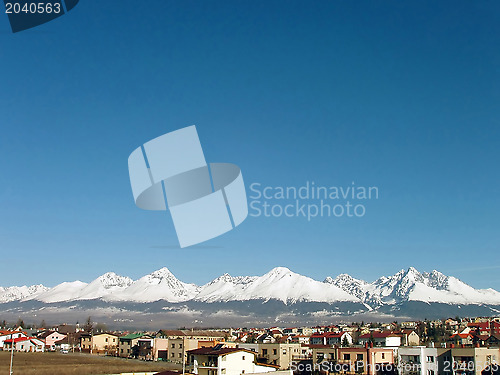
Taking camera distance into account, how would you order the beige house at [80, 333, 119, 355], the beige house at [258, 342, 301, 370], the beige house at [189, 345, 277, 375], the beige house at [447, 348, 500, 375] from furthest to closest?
the beige house at [80, 333, 119, 355] → the beige house at [258, 342, 301, 370] → the beige house at [447, 348, 500, 375] → the beige house at [189, 345, 277, 375]

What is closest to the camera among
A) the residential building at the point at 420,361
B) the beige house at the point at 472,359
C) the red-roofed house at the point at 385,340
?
the beige house at the point at 472,359

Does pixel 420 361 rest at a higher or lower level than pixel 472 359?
lower

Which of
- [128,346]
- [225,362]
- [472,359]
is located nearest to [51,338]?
[128,346]

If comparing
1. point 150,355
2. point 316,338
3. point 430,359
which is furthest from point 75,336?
point 430,359

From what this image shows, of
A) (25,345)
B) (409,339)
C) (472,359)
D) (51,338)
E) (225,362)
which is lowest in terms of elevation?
(51,338)

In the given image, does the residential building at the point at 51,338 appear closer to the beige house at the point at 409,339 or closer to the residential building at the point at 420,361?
the beige house at the point at 409,339

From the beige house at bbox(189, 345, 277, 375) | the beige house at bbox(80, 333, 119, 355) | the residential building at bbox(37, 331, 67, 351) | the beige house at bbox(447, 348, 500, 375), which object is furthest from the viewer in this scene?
the residential building at bbox(37, 331, 67, 351)

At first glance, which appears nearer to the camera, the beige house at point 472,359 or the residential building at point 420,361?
the beige house at point 472,359

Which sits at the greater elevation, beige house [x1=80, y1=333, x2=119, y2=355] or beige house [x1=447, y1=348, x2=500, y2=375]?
beige house [x1=447, y1=348, x2=500, y2=375]

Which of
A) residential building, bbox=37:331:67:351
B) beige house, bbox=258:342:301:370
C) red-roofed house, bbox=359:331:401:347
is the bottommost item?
residential building, bbox=37:331:67:351

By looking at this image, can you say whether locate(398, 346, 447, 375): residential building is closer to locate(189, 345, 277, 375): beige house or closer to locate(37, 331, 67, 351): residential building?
locate(189, 345, 277, 375): beige house

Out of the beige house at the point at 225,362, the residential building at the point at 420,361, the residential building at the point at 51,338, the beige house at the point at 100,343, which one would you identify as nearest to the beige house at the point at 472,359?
the residential building at the point at 420,361

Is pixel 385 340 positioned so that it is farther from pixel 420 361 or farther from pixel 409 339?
pixel 409 339

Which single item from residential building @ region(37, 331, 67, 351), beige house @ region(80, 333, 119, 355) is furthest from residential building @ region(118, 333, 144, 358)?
residential building @ region(37, 331, 67, 351)
